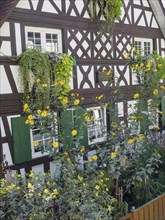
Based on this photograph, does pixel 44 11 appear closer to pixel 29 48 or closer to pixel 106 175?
pixel 29 48

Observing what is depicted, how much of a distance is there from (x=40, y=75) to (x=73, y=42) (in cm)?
158

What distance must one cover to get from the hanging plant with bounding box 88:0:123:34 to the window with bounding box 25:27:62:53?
123 cm

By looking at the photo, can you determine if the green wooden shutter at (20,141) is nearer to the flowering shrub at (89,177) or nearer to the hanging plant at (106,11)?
the flowering shrub at (89,177)

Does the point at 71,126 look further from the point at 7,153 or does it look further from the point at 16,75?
the point at 16,75

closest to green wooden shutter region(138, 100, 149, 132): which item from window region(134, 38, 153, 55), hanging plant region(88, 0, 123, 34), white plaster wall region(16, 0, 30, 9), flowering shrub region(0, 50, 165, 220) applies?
flowering shrub region(0, 50, 165, 220)

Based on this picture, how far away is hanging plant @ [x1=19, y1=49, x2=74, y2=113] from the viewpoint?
628cm

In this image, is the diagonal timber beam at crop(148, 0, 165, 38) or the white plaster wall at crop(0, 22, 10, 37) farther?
the diagonal timber beam at crop(148, 0, 165, 38)

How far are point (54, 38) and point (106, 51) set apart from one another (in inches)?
66.8

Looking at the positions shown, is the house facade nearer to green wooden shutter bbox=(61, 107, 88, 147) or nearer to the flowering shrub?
the flowering shrub

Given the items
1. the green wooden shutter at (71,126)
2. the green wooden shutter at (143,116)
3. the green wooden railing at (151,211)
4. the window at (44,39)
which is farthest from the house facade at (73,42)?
the green wooden railing at (151,211)

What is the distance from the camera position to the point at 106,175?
4887 mm

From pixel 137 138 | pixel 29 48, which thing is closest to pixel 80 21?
pixel 29 48

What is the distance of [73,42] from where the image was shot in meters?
7.51

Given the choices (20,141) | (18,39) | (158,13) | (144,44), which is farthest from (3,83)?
(158,13)
